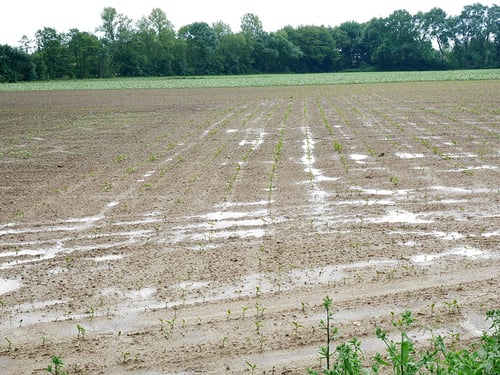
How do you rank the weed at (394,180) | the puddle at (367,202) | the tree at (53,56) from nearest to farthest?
the puddle at (367,202) < the weed at (394,180) < the tree at (53,56)

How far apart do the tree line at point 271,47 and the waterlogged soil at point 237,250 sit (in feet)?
298

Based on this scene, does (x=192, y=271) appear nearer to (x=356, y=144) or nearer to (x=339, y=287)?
(x=339, y=287)

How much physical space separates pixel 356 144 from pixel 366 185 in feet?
18.0

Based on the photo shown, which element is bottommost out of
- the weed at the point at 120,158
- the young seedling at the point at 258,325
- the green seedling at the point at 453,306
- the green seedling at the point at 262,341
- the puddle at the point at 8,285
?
the green seedling at the point at 453,306

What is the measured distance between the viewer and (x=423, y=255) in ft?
24.1

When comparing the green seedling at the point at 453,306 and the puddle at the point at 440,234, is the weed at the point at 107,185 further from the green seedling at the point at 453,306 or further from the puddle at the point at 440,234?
the green seedling at the point at 453,306

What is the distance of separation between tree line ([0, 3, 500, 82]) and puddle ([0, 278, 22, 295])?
3800 inches

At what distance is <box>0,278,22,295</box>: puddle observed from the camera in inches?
259

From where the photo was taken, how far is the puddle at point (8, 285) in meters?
6.58

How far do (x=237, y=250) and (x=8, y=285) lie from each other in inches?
117

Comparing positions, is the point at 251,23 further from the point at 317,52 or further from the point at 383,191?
the point at 383,191

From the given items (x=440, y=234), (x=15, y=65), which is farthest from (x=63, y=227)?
(x=15, y=65)

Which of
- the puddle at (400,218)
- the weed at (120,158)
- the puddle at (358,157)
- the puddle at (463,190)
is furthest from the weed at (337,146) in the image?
the puddle at (400,218)

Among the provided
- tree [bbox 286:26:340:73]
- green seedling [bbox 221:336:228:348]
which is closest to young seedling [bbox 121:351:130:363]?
green seedling [bbox 221:336:228:348]
